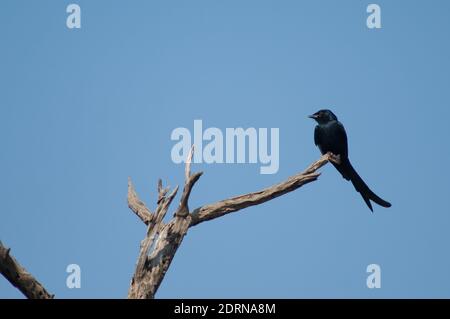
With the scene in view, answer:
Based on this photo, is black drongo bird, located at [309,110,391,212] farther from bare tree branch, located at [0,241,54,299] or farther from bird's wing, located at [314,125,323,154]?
bare tree branch, located at [0,241,54,299]

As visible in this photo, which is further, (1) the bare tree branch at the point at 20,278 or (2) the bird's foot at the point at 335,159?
(2) the bird's foot at the point at 335,159

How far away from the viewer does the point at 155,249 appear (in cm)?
800

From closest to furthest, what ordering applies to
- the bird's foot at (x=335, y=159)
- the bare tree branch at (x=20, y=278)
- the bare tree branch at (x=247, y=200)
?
1. the bare tree branch at (x=20, y=278)
2. the bare tree branch at (x=247, y=200)
3. the bird's foot at (x=335, y=159)

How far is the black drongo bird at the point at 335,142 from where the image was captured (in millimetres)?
11017

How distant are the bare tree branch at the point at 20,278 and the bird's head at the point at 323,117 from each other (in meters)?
6.40

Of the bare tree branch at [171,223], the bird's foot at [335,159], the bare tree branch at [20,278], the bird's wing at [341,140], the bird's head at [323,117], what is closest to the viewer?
the bare tree branch at [20,278]

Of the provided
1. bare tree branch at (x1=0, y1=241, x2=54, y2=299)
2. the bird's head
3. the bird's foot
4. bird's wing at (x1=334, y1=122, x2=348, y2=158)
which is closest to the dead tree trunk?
bare tree branch at (x1=0, y1=241, x2=54, y2=299)

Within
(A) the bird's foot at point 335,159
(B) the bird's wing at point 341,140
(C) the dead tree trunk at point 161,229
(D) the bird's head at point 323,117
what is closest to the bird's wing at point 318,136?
(D) the bird's head at point 323,117

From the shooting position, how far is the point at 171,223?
26.8 ft

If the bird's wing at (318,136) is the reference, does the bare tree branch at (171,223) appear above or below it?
below

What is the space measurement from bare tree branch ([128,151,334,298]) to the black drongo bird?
8.05 feet

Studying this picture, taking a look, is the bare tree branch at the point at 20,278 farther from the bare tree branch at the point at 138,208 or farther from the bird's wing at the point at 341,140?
the bird's wing at the point at 341,140
